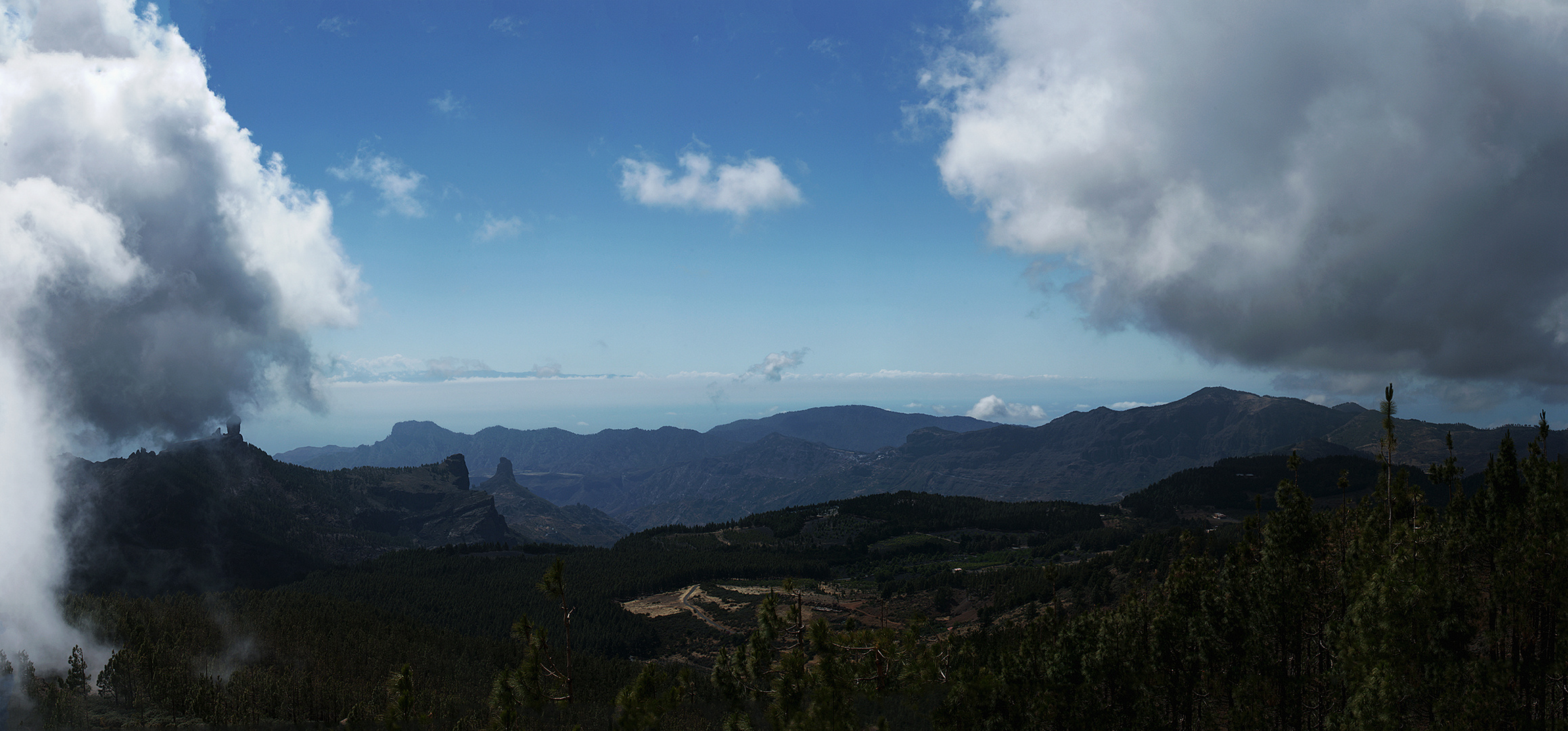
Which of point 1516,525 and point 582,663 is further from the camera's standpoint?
point 582,663

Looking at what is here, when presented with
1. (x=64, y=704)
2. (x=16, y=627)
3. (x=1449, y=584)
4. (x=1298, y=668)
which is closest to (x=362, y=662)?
(x=64, y=704)

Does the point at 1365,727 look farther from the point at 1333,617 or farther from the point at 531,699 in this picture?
the point at 531,699

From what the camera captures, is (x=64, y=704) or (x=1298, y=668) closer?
(x=1298, y=668)

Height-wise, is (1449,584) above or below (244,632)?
above

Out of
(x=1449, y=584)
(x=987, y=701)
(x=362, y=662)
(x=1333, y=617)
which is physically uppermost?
(x=1449, y=584)

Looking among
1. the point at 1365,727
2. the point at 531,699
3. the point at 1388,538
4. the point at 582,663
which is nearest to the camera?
the point at 531,699

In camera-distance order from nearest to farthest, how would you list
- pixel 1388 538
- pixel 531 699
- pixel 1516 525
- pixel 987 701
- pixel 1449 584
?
pixel 531 699 → pixel 1449 584 → pixel 987 701 → pixel 1388 538 → pixel 1516 525

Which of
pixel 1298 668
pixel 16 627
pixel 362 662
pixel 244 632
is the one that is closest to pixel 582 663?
pixel 362 662

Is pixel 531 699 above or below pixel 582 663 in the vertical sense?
above

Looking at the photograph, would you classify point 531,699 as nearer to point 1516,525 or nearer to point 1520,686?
point 1520,686
